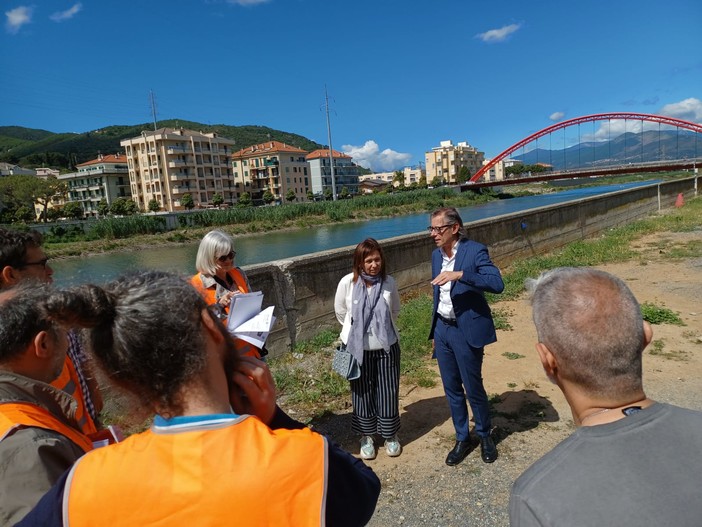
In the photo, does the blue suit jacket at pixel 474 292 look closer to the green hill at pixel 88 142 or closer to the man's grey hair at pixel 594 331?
the man's grey hair at pixel 594 331

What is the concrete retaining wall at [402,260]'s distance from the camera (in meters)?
5.37

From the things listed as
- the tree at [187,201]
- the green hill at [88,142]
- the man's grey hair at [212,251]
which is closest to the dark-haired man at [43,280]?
the man's grey hair at [212,251]

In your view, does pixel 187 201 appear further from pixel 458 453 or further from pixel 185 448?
pixel 185 448

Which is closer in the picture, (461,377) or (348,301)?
(461,377)

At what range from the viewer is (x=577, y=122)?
62781 millimetres

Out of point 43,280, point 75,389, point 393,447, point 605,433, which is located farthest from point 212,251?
point 605,433

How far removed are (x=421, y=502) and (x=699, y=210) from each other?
18778 mm

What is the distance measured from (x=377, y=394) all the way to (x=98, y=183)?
87.1 meters

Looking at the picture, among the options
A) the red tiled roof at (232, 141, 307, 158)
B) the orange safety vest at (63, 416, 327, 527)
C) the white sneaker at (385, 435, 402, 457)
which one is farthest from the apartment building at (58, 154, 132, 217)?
the orange safety vest at (63, 416, 327, 527)

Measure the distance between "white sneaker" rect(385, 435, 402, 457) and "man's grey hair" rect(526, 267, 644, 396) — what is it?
2477 millimetres

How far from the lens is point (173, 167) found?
7044 cm

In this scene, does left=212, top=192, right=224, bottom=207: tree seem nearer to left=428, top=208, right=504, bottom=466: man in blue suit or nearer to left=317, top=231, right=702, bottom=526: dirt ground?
left=317, top=231, right=702, bottom=526: dirt ground

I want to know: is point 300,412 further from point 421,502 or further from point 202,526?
point 202,526

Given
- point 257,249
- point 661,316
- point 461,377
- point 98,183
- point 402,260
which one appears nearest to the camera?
point 461,377
